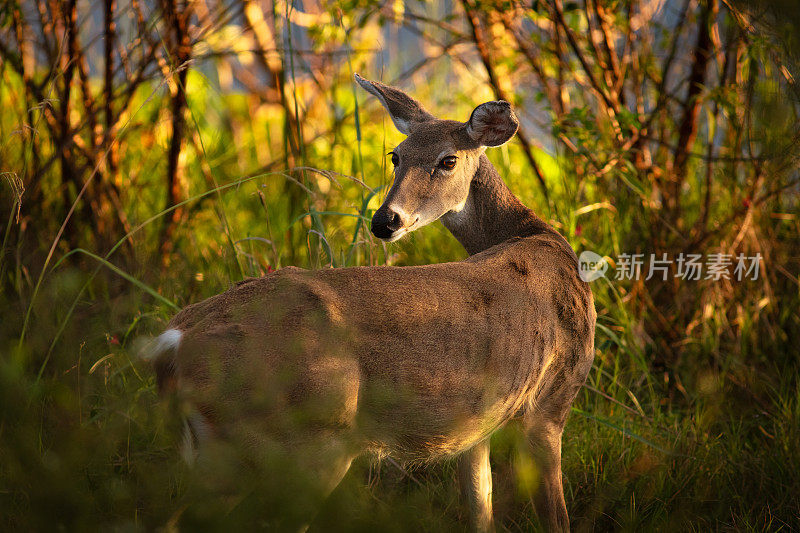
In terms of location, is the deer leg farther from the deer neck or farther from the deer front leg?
the deer neck

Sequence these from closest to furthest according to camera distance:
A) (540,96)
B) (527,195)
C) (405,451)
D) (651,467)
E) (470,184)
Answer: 1. (405,451)
2. (470,184)
3. (651,467)
4. (540,96)
5. (527,195)

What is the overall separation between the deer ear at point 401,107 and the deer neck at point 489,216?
324 millimetres

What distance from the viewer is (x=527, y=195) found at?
19.1ft

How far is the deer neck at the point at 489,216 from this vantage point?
3.46 meters

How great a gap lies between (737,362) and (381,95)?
277 cm

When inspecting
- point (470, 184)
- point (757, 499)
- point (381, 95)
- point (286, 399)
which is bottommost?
point (757, 499)

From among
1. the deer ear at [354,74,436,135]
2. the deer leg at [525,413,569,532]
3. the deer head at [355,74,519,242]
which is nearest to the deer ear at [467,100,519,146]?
the deer head at [355,74,519,242]

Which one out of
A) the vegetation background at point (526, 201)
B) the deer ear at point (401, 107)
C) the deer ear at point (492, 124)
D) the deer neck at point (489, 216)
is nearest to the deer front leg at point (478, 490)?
the vegetation background at point (526, 201)

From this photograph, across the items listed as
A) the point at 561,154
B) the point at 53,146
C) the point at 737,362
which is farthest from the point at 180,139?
the point at 737,362

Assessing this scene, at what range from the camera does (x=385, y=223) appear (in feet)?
9.70

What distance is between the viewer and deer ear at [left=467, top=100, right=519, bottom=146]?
3.19 meters

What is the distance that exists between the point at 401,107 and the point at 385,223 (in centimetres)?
77

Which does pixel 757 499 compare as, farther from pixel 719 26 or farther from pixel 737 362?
pixel 719 26

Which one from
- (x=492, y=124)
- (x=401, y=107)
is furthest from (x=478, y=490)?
A: (x=401, y=107)
